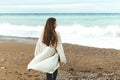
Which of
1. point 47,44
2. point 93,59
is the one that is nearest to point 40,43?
point 47,44

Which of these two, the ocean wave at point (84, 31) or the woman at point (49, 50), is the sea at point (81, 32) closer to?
the ocean wave at point (84, 31)

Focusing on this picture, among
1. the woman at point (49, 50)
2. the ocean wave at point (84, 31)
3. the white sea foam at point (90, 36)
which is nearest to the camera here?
the woman at point (49, 50)

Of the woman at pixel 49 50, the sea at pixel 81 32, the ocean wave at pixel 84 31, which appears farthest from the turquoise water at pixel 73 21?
the woman at pixel 49 50

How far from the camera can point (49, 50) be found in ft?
28.7

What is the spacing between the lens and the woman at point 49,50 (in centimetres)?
866

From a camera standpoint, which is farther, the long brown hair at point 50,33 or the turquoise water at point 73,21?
the turquoise water at point 73,21

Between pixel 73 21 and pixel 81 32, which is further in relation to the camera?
pixel 73 21

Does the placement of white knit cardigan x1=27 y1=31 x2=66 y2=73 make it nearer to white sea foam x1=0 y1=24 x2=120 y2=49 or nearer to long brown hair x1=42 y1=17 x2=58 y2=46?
long brown hair x1=42 y1=17 x2=58 y2=46

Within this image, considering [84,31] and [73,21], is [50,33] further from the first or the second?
[73,21]

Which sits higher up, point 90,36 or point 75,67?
point 75,67

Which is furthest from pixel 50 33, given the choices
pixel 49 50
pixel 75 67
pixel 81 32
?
pixel 81 32

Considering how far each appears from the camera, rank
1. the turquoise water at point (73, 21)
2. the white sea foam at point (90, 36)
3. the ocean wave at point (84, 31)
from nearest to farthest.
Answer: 1. the white sea foam at point (90, 36)
2. the ocean wave at point (84, 31)
3. the turquoise water at point (73, 21)

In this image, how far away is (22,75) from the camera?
1119 centimetres

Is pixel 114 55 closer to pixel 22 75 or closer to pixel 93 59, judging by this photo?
pixel 93 59
